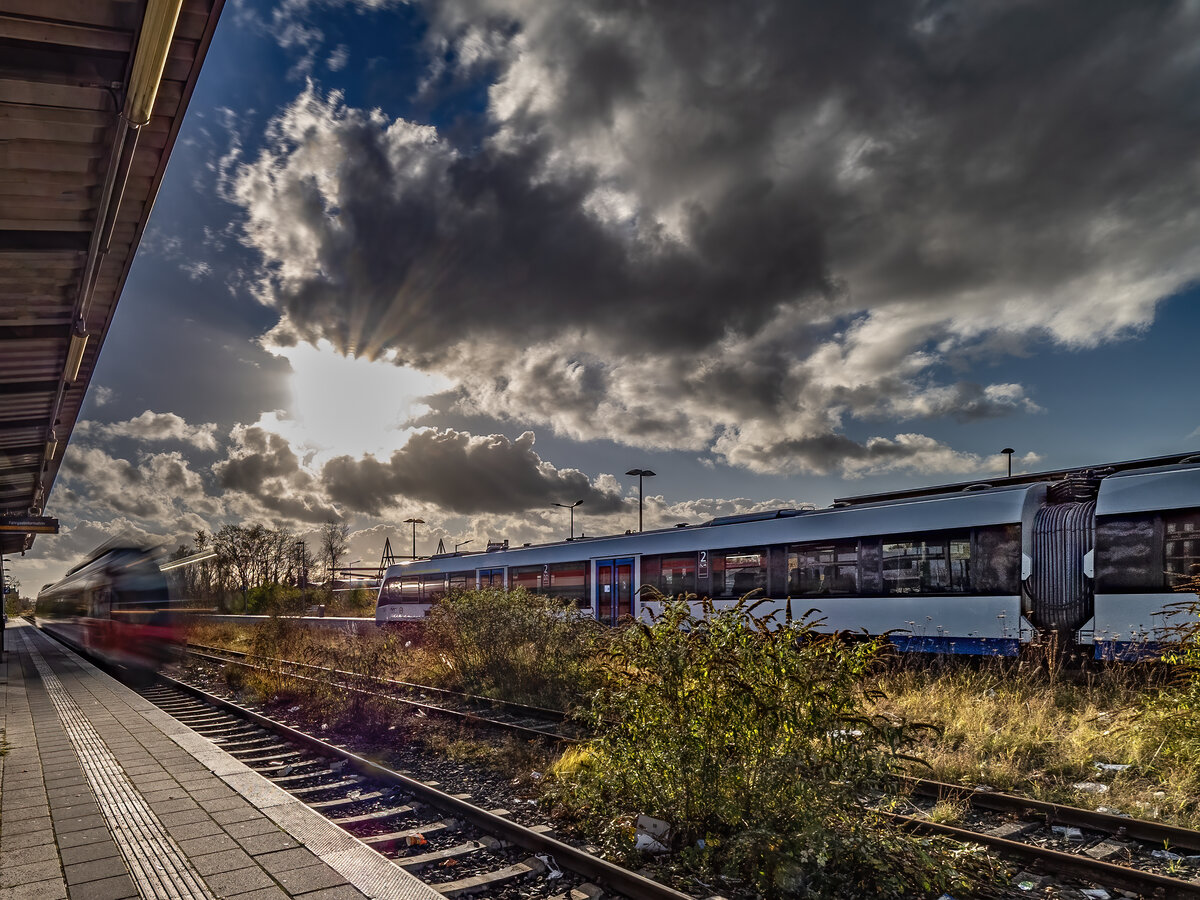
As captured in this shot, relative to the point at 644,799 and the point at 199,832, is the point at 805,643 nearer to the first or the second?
the point at 644,799

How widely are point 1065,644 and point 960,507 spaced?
2.85 metres

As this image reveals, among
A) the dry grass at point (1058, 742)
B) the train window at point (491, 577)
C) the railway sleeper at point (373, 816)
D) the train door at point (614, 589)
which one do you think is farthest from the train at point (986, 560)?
the train window at point (491, 577)

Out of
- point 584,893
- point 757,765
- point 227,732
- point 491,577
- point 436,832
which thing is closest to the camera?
point 584,893

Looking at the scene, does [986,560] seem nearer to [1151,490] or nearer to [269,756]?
[1151,490]

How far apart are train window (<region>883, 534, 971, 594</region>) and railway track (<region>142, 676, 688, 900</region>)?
399 inches

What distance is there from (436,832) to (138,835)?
2255 mm

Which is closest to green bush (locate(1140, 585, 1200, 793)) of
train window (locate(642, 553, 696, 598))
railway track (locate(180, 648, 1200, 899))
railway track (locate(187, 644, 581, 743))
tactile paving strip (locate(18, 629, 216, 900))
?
railway track (locate(180, 648, 1200, 899))

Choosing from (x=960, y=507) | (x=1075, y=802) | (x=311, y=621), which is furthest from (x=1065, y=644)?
(x=311, y=621)

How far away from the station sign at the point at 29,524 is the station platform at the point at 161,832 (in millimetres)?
9409

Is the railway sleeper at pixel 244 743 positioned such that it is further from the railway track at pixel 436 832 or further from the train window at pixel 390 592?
the train window at pixel 390 592

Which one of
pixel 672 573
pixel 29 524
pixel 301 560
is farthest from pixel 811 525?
pixel 301 560

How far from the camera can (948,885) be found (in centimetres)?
484

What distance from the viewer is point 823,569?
15398 millimetres

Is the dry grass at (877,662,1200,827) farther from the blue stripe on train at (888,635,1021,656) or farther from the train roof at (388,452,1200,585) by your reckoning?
the train roof at (388,452,1200,585)
